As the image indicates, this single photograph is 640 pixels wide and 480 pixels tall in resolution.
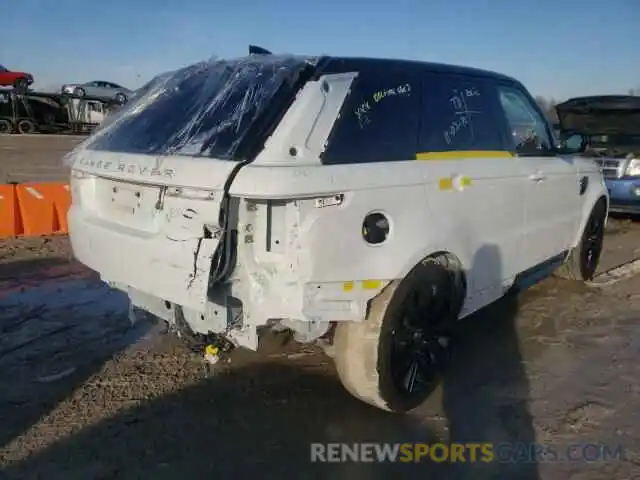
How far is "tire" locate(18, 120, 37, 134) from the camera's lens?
22.5m

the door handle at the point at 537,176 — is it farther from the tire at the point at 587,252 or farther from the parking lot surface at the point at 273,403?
the tire at the point at 587,252

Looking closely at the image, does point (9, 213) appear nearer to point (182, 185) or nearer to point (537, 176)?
point (182, 185)

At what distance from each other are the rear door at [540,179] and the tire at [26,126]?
22.3 metres

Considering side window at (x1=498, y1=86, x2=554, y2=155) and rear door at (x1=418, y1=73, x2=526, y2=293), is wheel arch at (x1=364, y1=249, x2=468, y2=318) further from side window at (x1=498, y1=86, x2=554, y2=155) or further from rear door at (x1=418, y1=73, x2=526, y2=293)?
side window at (x1=498, y1=86, x2=554, y2=155)

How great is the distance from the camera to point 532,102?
4.84 metres

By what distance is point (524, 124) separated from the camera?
4.56 meters

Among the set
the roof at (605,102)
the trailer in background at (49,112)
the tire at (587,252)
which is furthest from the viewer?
the trailer in background at (49,112)

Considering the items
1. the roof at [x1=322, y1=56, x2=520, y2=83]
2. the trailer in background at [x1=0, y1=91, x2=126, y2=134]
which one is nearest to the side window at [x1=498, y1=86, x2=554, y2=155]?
the roof at [x1=322, y1=56, x2=520, y2=83]

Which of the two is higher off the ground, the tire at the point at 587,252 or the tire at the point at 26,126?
the tire at the point at 26,126

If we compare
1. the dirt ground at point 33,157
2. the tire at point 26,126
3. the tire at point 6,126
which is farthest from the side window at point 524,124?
the tire at point 6,126

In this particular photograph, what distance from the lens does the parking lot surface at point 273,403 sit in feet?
9.63

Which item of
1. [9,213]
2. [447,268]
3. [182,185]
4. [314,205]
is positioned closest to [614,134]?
[447,268]

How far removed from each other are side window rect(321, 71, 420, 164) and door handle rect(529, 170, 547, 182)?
1.41 m

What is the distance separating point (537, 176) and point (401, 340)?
→ 1965 mm
